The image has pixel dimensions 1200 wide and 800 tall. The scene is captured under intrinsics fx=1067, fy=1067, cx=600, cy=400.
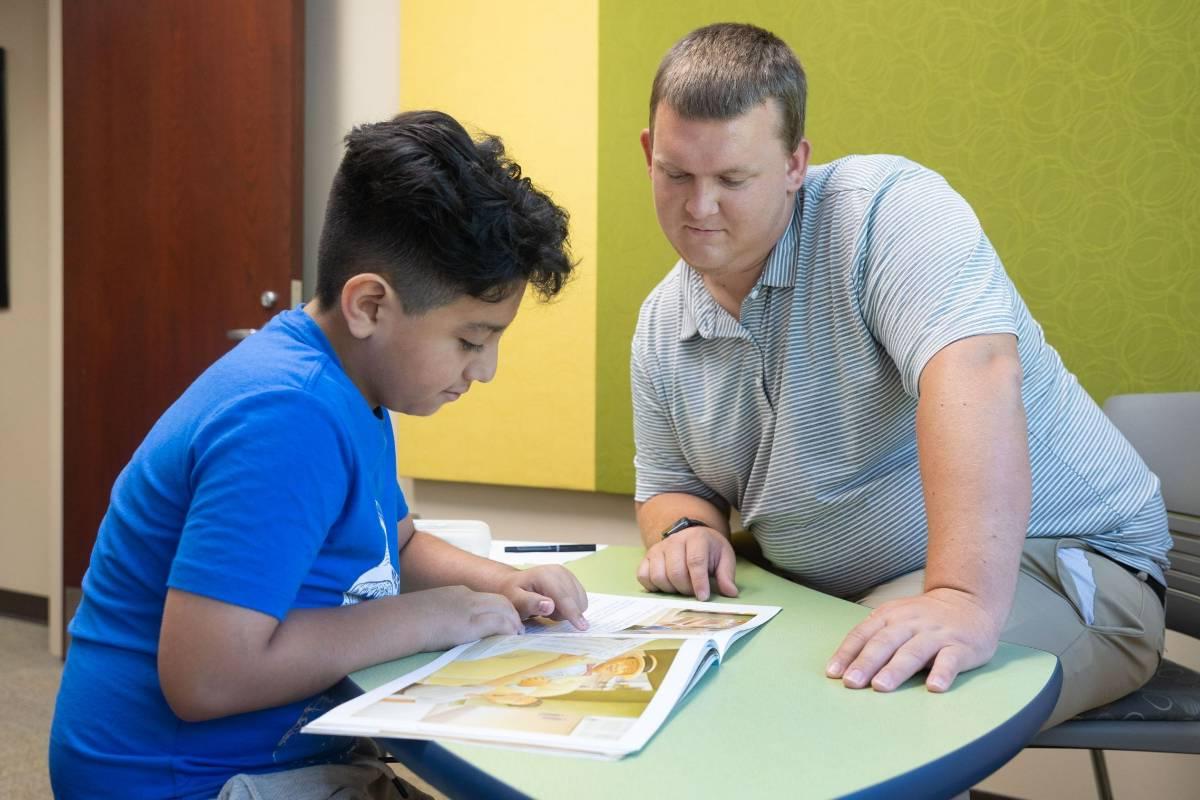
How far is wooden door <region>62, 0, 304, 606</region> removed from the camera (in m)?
3.08

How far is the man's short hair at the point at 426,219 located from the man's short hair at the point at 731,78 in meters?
A: 0.33

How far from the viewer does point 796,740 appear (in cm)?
77

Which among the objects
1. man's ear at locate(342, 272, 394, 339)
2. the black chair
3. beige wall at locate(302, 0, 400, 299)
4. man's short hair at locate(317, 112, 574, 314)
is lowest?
the black chair

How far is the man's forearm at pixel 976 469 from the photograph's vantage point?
101 cm

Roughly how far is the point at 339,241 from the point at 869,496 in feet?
2.47

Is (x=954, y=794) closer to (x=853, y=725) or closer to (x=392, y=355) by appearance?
(x=853, y=725)

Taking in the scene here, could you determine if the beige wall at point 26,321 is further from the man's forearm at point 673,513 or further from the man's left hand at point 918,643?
the man's left hand at point 918,643

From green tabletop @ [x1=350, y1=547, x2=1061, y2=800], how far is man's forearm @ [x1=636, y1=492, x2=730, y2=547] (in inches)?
20.5

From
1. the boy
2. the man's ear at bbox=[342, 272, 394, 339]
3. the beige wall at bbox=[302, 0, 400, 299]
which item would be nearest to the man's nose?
the boy

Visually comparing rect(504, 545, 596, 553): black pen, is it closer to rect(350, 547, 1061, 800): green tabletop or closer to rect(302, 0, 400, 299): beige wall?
rect(350, 547, 1061, 800): green tabletop

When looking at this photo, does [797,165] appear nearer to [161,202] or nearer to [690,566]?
[690,566]

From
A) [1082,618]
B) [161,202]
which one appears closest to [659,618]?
[1082,618]

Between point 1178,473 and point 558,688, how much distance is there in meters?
1.25

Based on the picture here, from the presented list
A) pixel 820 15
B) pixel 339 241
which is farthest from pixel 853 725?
pixel 820 15
